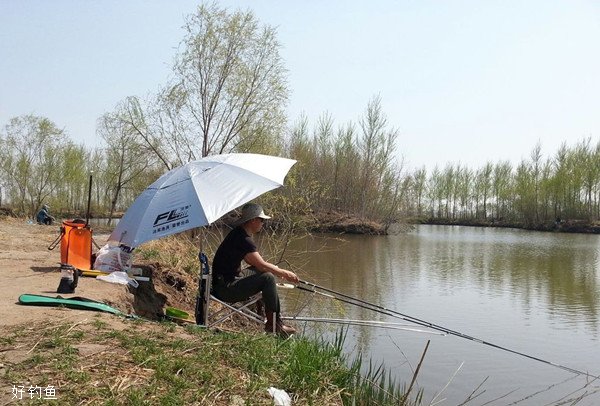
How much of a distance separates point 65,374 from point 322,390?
1.72 meters

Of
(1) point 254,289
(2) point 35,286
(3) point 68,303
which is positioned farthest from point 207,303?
(2) point 35,286

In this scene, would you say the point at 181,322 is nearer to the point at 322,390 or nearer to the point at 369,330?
the point at 322,390

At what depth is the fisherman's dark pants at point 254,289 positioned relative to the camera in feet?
16.6

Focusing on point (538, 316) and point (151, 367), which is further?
point (538, 316)

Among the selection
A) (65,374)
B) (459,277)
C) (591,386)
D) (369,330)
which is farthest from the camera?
(459,277)

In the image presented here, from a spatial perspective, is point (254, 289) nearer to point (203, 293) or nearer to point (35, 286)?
point (203, 293)

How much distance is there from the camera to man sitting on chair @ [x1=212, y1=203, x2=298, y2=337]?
5.06 metres

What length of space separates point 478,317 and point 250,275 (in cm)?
691

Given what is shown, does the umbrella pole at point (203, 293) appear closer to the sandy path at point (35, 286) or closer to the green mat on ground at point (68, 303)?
the green mat on ground at point (68, 303)

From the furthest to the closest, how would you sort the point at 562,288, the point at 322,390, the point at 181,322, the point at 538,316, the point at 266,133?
the point at 266,133
the point at 562,288
the point at 538,316
the point at 181,322
the point at 322,390

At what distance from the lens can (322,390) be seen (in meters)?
3.92

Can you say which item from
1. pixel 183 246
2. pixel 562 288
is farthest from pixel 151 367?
pixel 562 288

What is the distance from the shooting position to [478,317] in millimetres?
10656

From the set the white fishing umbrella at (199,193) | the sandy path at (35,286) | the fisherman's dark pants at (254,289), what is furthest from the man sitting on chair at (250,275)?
the sandy path at (35,286)
